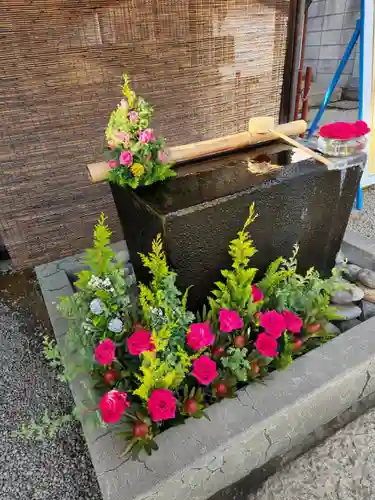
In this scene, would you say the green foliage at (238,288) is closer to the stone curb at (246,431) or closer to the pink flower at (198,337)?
the pink flower at (198,337)

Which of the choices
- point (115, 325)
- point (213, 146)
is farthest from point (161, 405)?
point (213, 146)

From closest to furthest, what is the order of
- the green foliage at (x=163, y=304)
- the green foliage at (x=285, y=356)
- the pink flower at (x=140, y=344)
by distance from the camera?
the pink flower at (x=140, y=344)
the green foliage at (x=163, y=304)
the green foliage at (x=285, y=356)

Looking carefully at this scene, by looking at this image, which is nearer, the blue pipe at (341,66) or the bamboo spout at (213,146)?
the bamboo spout at (213,146)

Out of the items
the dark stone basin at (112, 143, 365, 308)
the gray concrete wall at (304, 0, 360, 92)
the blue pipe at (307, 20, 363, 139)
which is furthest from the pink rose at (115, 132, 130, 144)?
the gray concrete wall at (304, 0, 360, 92)

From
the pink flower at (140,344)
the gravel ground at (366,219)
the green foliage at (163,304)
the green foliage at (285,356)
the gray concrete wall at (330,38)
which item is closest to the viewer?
the pink flower at (140,344)

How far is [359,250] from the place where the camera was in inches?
89.0

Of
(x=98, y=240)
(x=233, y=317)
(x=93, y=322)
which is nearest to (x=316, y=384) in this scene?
(x=233, y=317)

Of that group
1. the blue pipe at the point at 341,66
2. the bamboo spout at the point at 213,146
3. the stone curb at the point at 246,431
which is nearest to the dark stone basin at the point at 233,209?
the bamboo spout at the point at 213,146

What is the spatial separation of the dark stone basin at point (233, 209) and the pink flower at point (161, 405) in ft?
1.74

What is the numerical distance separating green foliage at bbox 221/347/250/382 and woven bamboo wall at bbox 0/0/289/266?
6.12ft

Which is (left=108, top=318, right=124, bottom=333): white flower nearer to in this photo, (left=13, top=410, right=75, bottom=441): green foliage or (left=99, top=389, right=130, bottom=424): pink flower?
(left=99, top=389, right=130, bottom=424): pink flower

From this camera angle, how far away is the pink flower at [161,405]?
115cm

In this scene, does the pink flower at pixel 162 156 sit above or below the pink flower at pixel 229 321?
above

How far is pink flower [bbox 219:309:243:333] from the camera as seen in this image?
4.54ft
